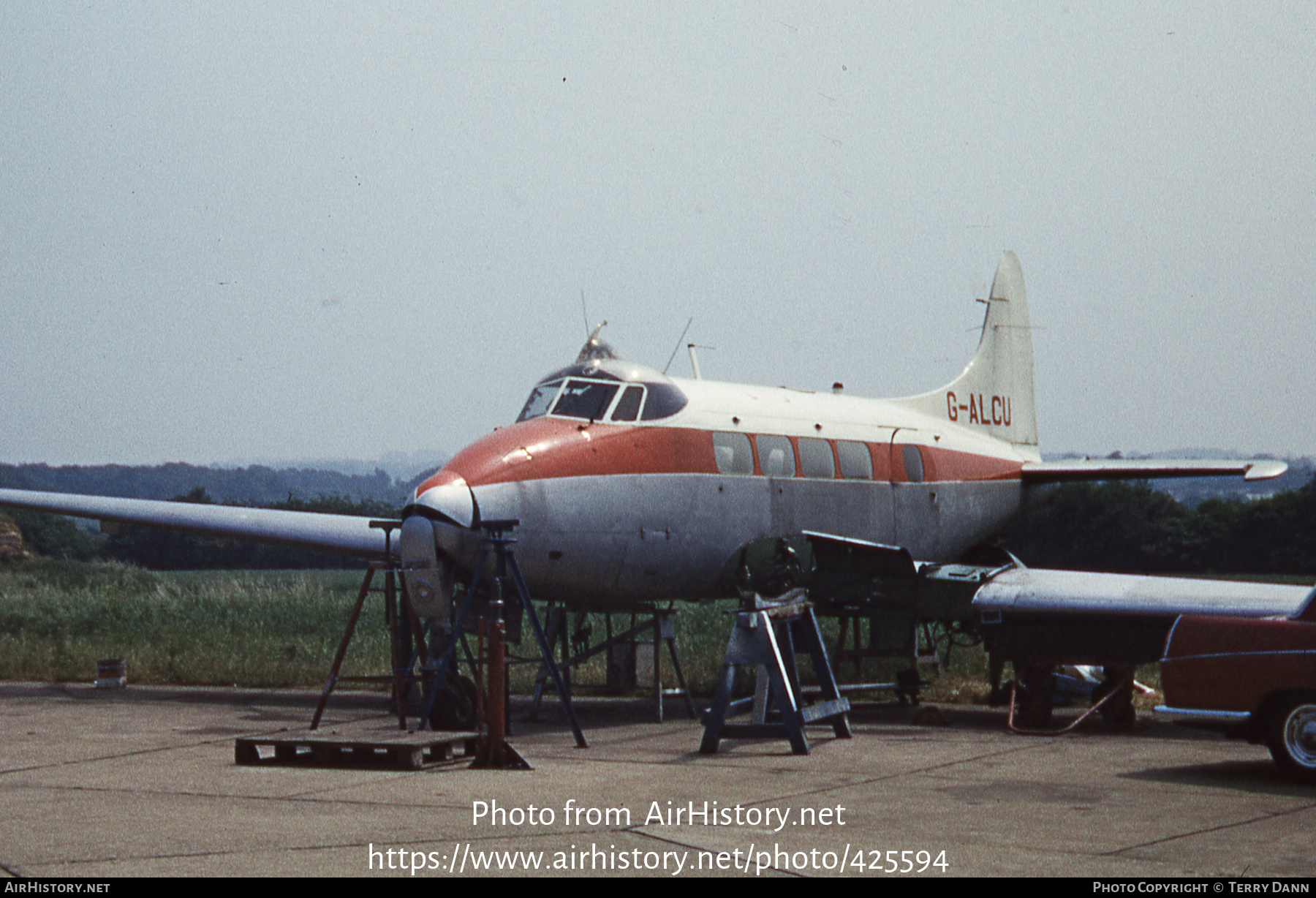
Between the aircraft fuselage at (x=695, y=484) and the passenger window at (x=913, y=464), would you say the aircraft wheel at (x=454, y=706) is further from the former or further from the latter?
the passenger window at (x=913, y=464)

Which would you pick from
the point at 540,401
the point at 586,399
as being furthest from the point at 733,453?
the point at 540,401

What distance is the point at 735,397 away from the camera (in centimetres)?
1784

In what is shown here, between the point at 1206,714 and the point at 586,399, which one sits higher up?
the point at 586,399

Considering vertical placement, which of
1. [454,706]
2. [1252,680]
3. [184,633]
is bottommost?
[184,633]

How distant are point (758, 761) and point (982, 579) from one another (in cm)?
538

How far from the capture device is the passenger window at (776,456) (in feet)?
57.7

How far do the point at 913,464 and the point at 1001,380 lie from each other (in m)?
4.84

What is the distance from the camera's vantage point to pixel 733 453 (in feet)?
56.4

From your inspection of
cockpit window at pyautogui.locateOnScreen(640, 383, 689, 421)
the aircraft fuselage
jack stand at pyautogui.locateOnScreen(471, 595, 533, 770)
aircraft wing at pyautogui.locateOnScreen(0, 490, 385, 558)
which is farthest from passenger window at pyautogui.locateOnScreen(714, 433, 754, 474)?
aircraft wing at pyautogui.locateOnScreen(0, 490, 385, 558)

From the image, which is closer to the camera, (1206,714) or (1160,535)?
(1206,714)

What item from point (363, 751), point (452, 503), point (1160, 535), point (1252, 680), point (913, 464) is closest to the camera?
point (1252, 680)

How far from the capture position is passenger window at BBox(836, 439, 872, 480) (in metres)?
18.8

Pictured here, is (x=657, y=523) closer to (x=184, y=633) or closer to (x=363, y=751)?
(x=363, y=751)
